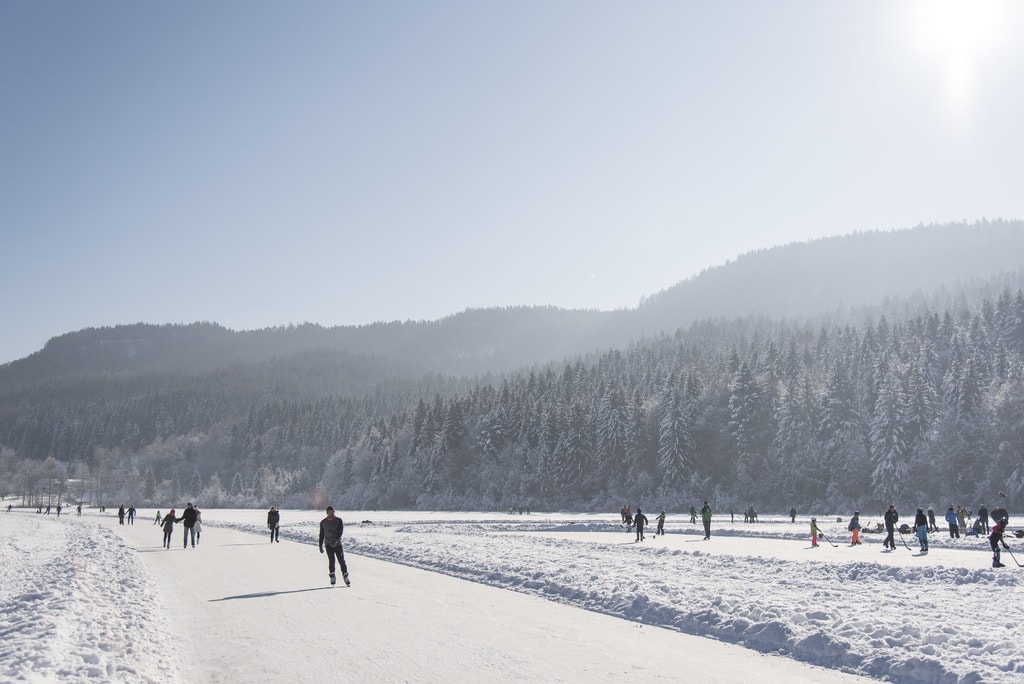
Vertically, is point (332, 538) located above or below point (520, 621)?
above

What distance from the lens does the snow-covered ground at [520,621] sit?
877cm

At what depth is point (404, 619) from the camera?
12180mm

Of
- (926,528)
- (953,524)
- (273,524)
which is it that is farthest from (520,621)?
(953,524)

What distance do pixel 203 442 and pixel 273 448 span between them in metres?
35.6

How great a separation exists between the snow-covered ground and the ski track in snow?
0.15ft

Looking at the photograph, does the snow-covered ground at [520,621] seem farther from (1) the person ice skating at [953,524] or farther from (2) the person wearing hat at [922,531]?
(1) the person ice skating at [953,524]

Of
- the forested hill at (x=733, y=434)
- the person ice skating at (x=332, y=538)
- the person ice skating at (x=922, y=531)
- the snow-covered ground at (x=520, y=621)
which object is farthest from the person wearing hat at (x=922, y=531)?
the forested hill at (x=733, y=434)

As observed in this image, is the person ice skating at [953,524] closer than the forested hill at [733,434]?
Yes

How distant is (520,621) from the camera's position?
39.4 feet

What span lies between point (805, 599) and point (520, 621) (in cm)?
611

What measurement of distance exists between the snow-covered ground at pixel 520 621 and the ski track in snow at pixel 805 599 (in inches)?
1.8

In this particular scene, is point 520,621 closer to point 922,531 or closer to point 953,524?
point 922,531

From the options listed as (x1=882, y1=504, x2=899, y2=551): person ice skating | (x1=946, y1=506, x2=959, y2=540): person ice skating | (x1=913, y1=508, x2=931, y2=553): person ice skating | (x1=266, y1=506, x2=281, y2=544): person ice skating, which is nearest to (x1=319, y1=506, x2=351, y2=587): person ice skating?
(x1=266, y1=506, x2=281, y2=544): person ice skating

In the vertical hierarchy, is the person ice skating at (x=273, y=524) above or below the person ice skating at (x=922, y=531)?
below
